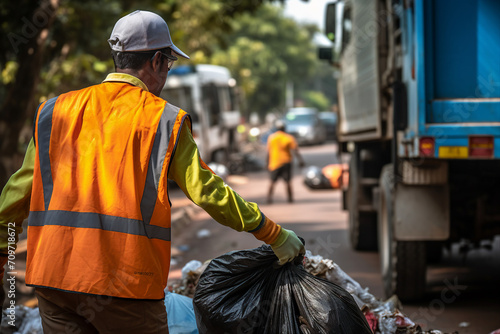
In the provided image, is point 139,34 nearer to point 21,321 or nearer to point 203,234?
point 21,321

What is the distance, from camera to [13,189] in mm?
2418

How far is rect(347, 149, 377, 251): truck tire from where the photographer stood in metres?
8.30

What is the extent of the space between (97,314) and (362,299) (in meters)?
2.07

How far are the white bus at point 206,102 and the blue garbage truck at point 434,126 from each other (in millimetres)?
10176

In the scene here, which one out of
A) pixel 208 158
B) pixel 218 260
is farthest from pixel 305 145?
pixel 218 260

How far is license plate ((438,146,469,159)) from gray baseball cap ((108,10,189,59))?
2.92 meters

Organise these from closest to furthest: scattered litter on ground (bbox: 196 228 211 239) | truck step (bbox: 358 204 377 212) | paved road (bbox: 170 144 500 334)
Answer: paved road (bbox: 170 144 500 334) < truck step (bbox: 358 204 377 212) < scattered litter on ground (bbox: 196 228 211 239)

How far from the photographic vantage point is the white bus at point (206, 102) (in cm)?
1739

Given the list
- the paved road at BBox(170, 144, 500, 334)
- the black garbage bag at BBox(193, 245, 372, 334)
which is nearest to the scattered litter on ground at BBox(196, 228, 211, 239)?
the paved road at BBox(170, 144, 500, 334)

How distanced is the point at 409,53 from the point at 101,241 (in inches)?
140

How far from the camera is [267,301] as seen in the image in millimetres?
2918

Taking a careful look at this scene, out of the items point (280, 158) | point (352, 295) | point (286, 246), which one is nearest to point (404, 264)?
point (352, 295)

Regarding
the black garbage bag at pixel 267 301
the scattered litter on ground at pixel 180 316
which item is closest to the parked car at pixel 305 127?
the scattered litter on ground at pixel 180 316

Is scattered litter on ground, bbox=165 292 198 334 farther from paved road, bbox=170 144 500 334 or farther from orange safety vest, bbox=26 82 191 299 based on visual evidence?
paved road, bbox=170 144 500 334
